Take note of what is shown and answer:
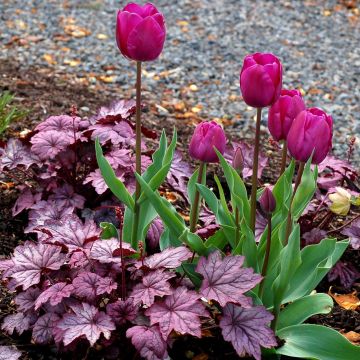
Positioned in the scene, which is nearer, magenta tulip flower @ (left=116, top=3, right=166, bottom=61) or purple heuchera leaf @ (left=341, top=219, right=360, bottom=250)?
magenta tulip flower @ (left=116, top=3, right=166, bottom=61)

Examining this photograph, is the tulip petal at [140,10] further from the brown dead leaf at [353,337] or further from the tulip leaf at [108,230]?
the brown dead leaf at [353,337]

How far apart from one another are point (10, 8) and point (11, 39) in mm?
741

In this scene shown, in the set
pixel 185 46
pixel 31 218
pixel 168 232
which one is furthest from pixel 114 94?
pixel 168 232

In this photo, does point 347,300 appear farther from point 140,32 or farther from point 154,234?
point 140,32

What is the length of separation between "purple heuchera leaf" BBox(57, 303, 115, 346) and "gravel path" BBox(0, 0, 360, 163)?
2.34 metres

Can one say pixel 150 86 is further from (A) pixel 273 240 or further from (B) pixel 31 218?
(A) pixel 273 240

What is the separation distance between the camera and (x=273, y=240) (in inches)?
90.2

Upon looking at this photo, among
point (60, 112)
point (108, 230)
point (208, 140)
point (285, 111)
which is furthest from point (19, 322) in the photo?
point (60, 112)

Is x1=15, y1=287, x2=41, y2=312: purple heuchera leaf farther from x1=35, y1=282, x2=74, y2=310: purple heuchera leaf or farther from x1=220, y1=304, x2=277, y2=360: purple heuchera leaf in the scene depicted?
x1=220, y1=304, x2=277, y2=360: purple heuchera leaf

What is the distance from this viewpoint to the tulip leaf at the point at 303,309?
7.23 ft

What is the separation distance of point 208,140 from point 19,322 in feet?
2.61

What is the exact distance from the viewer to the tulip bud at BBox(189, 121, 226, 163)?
2176mm

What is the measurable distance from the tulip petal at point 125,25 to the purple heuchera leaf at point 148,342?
0.76m

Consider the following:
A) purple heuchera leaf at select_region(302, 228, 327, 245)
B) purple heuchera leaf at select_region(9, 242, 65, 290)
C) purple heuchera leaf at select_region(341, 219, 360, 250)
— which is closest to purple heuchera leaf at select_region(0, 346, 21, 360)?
purple heuchera leaf at select_region(9, 242, 65, 290)
